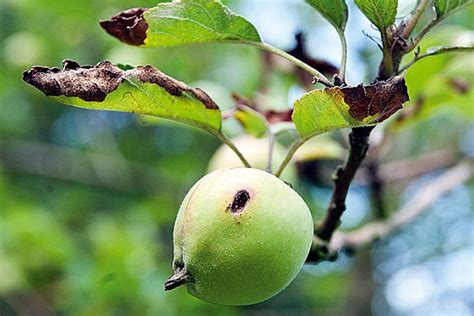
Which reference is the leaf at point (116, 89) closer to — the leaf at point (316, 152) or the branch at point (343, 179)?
the branch at point (343, 179)

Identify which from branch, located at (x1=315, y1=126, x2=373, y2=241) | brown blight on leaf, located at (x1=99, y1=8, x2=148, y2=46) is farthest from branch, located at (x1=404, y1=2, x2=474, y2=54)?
brown blight on leaf, located at (x1=99, y1=8, x2=148, y2=46)

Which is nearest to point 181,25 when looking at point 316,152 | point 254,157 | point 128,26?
point 128,26

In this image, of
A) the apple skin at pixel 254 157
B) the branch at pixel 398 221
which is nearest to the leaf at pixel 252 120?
the apple skin at pixel 254 157

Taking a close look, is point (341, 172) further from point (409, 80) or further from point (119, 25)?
Answer: point (409, 80)

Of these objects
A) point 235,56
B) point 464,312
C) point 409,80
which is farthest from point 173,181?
point 464,312

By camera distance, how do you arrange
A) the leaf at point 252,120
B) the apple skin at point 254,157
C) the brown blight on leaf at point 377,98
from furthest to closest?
the apple skin at point 254,157 → the leaf at point 252,120 → the brown blight on leaf at point 377,98

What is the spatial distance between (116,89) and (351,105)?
0.94 feet

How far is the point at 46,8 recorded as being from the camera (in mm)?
2799

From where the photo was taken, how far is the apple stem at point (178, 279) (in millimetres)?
785

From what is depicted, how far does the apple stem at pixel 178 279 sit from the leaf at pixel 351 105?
256 mm

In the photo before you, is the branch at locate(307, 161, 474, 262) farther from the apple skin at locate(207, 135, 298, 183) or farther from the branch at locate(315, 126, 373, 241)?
the apple skin at locate(207, 135, 298, 183)

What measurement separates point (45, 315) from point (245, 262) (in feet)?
7.29

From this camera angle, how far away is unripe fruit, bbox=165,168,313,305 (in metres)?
0.77

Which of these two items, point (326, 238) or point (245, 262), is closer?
point (245, 262)
